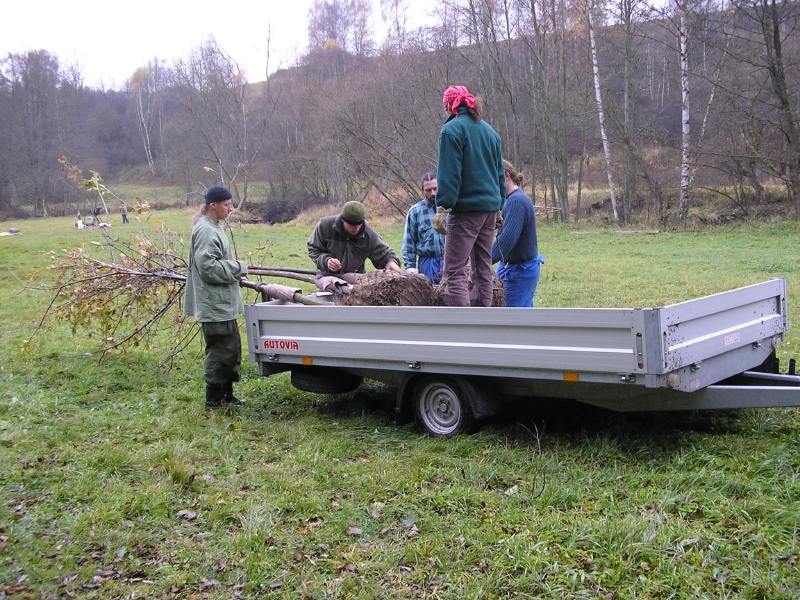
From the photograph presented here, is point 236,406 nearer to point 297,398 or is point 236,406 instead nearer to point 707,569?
point 297,398

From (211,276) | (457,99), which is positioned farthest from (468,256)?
(211,276)

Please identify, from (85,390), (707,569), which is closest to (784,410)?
(707,569)

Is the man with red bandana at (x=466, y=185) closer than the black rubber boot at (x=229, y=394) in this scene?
Yes

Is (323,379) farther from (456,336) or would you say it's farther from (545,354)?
(545,354)

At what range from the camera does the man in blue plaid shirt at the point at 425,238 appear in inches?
282

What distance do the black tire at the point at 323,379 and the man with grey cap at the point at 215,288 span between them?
74 centimetres

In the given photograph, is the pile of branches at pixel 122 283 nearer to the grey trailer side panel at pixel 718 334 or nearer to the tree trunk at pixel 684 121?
the grey trailer side panel at pixel 718 334

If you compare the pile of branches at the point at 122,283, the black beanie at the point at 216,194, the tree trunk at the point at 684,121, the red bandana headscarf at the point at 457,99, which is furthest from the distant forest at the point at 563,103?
the red bandana headscarf at the point at 457,99

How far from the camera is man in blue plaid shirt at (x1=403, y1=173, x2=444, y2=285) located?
7.16 meters

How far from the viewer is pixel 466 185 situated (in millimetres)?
5336

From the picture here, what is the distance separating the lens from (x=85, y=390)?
7371 mm

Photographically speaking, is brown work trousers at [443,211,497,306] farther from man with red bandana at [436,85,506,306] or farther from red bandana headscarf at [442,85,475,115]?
red bandana headscarf at [442,85,475,115]

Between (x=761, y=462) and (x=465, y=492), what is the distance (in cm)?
171

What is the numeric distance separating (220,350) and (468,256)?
2.51m
